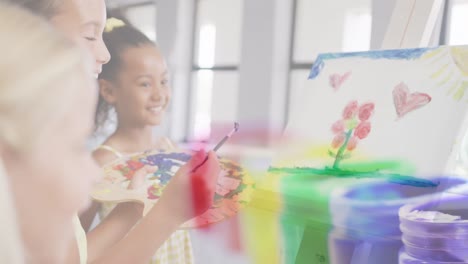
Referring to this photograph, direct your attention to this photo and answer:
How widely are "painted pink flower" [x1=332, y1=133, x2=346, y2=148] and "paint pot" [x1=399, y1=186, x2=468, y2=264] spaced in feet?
0.49

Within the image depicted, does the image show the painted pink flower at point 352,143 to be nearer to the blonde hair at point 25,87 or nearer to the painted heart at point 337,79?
the painted heart at point 337,79

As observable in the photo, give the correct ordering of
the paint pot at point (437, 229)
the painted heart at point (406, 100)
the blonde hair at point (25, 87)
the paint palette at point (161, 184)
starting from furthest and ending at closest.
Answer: the paint palette at point (161, 184) < the painted heart at point (406, 100) < the paint pot at point (437, 229) < the blonde hair at point (25, 87)

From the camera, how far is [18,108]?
546mm

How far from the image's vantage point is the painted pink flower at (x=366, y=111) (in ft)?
2.78

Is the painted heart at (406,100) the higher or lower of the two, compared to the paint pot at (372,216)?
higher

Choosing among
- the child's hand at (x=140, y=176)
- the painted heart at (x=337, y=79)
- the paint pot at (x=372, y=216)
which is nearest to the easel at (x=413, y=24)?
the painted heart at (x=337, y=79)

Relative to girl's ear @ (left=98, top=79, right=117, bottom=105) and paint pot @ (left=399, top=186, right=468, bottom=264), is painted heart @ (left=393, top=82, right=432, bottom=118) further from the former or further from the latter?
girl's ear @ (left=98, top=79, right=117, bottom=105)

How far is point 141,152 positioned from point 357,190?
47 cm

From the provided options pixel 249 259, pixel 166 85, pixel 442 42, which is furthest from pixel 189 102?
pixel 442 42

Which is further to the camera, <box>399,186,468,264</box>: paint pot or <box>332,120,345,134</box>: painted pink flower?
<box>332,120,345,134</box>: painted pink flower

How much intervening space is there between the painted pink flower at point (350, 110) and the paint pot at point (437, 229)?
7.0 inches

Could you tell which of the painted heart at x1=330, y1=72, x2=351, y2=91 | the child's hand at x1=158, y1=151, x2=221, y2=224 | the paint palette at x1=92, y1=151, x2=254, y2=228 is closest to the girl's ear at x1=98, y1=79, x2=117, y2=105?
the paint palette at x1=92, y1=151, x2=254, y2=228

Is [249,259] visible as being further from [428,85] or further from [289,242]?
[428,85]

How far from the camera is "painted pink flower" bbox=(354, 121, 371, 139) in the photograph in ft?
2.74
